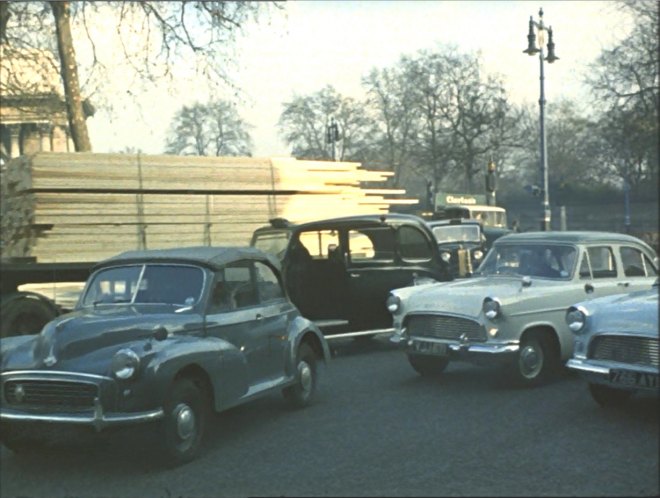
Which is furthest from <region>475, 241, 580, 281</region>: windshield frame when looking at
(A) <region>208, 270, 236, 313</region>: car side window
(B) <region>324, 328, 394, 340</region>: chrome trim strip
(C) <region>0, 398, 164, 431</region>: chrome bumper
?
(C) <region>0, 398, 164, 431</region>: chrome bumper

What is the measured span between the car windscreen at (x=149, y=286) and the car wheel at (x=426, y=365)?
10.5 feet

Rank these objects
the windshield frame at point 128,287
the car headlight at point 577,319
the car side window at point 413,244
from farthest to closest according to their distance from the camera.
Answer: the car side window at point 413,244, the car headlight at point 577,319, the windshield frame at point 128,287

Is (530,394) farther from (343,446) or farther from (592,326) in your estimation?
(343,446)

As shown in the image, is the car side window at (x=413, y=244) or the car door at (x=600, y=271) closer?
the car door at (x=600, y=271)

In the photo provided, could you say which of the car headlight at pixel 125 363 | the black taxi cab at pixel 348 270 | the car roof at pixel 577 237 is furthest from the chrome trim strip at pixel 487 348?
the car headlight at pixel 125 363

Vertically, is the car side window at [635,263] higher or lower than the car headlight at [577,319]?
higher

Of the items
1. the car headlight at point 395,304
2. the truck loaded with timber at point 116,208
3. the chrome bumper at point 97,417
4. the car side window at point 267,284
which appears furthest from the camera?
the truck loaded with timber at point 116,208

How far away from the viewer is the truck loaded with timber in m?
10.9

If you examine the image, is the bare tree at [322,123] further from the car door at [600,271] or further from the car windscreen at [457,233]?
the car door at [600,271]

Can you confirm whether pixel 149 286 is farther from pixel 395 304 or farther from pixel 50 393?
pixel 395 304

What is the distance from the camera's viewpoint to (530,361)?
788 cm

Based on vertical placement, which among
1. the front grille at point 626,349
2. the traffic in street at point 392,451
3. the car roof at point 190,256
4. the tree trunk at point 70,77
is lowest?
the traffic in street at point 392,451

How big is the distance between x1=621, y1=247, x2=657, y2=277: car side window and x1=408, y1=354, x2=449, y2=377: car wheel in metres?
2.32

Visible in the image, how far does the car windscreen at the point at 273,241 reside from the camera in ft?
37.7
